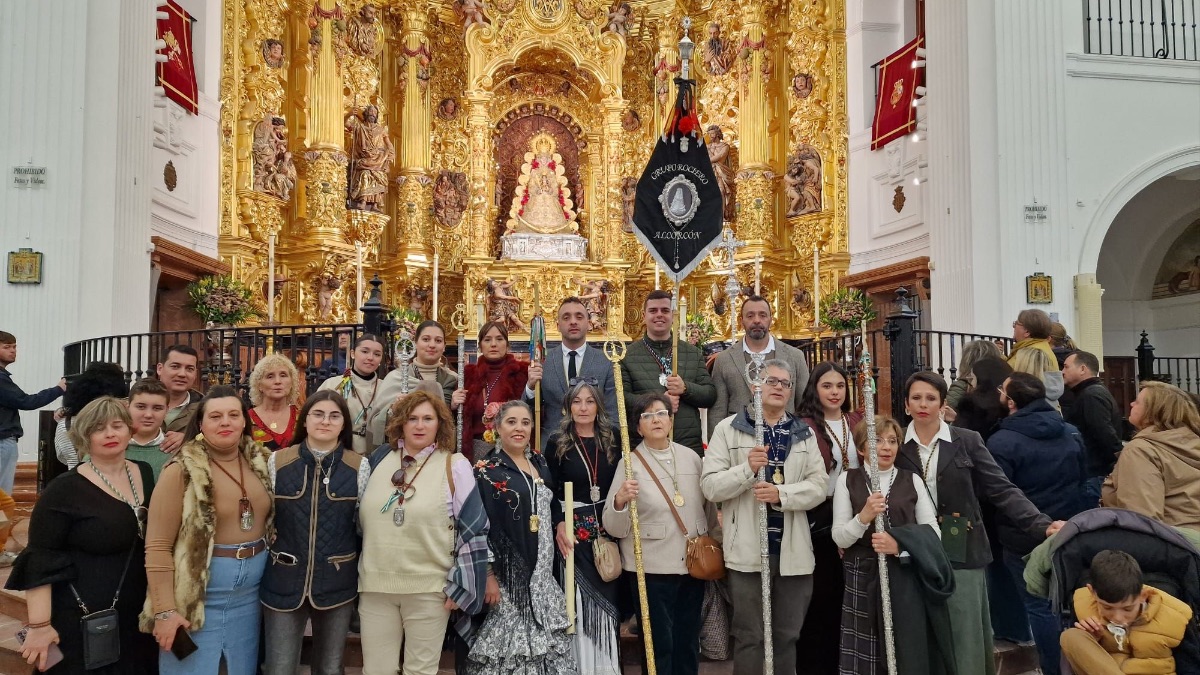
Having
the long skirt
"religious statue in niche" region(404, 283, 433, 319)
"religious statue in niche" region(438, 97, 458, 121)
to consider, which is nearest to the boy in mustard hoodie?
the long skirt

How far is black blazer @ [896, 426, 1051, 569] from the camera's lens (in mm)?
4141

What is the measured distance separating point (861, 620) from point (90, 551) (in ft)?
10.6

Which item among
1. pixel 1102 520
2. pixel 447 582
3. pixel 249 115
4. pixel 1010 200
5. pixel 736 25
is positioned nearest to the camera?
pixel 1102 520

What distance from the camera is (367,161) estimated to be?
14281mm

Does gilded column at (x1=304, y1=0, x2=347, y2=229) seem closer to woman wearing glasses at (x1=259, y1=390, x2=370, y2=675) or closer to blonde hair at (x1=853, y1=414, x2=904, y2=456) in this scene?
woman wearing glasses at (x1=259, y1=390, x2=370, y2=675)

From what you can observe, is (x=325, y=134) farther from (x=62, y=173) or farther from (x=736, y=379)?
(x=736, y=379)

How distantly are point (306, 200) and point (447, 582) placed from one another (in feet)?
34.9

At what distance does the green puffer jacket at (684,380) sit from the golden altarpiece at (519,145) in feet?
24.9

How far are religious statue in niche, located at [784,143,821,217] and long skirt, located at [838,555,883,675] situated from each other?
33.4 feet

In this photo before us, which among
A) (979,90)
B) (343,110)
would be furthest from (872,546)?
(343,110)

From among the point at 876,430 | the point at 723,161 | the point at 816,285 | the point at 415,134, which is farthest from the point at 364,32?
the point at 876,430

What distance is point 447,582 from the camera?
3945mm

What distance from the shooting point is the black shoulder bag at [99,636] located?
11.4 feet

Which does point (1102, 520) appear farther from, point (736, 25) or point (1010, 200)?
point (736, 25)
